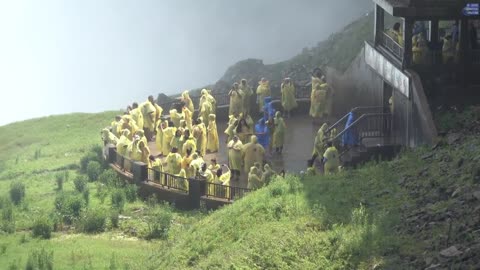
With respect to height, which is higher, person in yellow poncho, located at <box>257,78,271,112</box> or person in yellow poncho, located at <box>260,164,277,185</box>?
person in yellow poncho, located at <box>257,78,271,112</box>

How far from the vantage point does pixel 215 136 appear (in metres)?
27.1

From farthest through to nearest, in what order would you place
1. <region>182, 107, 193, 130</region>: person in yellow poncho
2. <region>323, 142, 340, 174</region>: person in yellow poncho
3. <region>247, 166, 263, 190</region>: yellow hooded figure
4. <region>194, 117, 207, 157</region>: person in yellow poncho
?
<region>182, 107, 193, 130</region>: person in yellow poncho
<region>194, 117, 207, 157</region>: person in yellow poncho
<region>247, 166, 263, 190</region>: yellow hooded figure
<region>323, 142, 340, 174</region>: person in yellow poncho

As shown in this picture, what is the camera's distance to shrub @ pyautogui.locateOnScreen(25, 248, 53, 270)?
18.2m

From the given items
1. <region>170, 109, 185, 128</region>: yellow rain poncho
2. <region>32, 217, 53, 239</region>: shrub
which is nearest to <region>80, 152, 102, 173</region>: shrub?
<region>170, 109, 185, 128</region>: yellow rain poncho

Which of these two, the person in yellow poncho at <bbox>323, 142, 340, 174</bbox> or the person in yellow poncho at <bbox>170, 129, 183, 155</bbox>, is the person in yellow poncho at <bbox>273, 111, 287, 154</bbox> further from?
the person in yellow poncho at <bbox>323, 142, 340, 174</bbox>

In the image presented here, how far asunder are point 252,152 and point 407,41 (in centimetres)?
484

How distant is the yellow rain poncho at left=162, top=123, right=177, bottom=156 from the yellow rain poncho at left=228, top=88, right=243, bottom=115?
11.5ft

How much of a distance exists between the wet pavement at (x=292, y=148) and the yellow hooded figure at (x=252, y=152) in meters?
0.57

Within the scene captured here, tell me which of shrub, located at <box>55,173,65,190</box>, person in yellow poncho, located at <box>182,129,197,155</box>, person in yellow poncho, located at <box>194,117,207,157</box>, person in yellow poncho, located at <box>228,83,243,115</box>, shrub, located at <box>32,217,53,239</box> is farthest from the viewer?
person in yellow poncho, located at <box>228,83,243,115</box>

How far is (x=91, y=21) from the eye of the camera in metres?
150

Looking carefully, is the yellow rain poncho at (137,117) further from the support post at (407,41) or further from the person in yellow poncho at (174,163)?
the support post at (407,41)

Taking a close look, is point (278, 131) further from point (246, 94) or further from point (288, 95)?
point (246, 94)

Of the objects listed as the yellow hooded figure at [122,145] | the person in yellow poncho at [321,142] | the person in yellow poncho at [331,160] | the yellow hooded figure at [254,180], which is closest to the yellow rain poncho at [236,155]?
the person in yellow poncho at [321,142]

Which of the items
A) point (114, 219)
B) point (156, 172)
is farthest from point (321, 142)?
point (114, 219)
